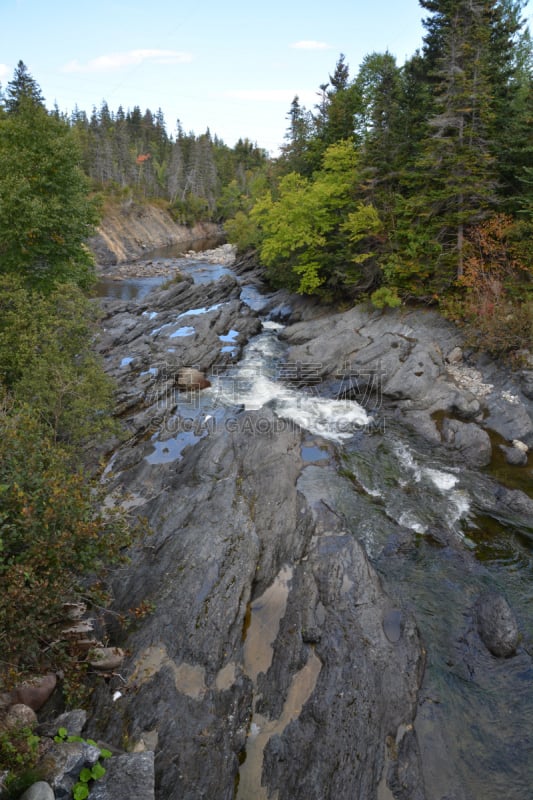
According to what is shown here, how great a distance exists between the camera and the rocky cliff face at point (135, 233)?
234ft

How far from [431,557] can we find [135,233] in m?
86.7

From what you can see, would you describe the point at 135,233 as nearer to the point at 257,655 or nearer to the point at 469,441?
the point at 469,441

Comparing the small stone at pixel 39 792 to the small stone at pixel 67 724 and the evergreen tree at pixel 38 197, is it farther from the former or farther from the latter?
the evergreen tree at pixel 38 197

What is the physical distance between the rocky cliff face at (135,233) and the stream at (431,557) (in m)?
57.4

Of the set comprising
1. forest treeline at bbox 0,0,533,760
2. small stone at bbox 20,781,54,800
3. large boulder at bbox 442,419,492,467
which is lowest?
large boulder at bbox 442,419,492,467

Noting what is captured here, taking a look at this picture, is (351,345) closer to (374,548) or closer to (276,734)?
(374,548)

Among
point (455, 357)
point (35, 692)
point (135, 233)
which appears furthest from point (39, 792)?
point (135, 233)

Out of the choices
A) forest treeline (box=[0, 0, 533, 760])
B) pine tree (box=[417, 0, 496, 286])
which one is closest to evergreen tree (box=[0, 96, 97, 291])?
forest treeline (box=[0, 0, 533, 760])

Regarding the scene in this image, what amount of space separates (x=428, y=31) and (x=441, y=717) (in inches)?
1440

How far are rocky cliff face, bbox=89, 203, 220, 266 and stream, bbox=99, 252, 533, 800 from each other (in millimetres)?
57426

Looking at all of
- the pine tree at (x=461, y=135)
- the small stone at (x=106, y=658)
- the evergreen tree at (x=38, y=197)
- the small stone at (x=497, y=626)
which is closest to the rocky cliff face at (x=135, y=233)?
the evergreen tree at (x=38, y=197)

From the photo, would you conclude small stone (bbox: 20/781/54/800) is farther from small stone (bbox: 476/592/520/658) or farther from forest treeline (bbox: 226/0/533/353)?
forest treeline (bbox: 226/0/533/353)

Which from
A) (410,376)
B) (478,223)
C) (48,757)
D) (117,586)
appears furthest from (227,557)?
(478,223)

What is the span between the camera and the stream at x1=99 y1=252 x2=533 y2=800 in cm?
864
